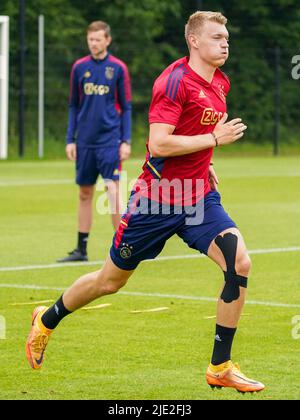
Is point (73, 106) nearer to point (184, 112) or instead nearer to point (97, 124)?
point (97, 124)

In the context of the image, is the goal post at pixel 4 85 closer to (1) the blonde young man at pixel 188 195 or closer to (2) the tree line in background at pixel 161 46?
(2) the tree line in background at pixel 161 46

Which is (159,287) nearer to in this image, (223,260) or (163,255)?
(163,255)

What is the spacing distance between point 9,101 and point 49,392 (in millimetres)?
26247

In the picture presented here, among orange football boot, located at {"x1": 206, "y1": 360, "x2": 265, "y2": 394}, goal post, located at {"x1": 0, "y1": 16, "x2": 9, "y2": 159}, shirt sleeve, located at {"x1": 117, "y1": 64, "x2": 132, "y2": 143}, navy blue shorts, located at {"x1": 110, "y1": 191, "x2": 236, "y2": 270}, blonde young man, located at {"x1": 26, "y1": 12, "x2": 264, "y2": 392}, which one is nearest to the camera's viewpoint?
orange football boot, located at {"x1": 206, "y1": 360, "x2": 265, "y2": 394}

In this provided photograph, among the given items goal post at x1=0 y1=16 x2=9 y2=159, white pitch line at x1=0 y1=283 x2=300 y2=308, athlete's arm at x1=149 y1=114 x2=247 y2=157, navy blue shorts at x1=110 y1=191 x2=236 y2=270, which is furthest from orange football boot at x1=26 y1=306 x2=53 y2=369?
goal post at x1=0 y1=16 x2=9 y2=159

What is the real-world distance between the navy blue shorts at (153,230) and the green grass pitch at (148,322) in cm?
72

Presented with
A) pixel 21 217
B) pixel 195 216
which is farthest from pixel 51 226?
pixel 195 216

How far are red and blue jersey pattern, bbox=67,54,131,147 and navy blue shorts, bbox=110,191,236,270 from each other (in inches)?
230

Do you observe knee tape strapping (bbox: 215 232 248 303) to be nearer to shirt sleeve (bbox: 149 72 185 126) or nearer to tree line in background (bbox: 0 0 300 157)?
shirt sleeve (bbox: 149 72 185 126)

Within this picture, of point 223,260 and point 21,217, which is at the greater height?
point 223,260

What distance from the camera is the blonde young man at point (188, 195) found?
7.50 metres

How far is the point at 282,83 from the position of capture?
128 feet

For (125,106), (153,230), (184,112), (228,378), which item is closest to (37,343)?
(153,230)

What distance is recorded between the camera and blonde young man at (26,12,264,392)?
7.50m
